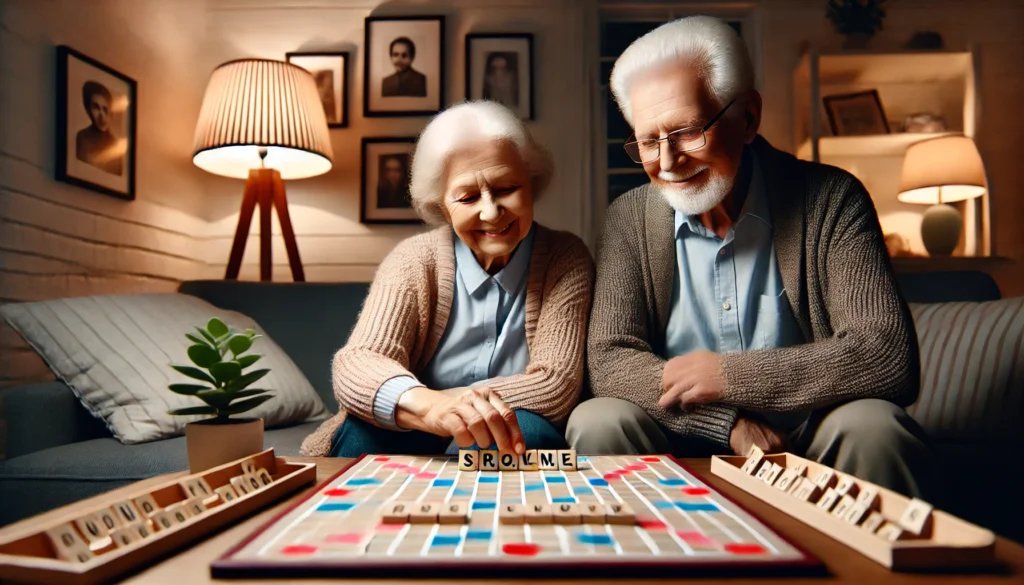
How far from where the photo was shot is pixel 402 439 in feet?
4.24

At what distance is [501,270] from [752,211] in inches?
20.2

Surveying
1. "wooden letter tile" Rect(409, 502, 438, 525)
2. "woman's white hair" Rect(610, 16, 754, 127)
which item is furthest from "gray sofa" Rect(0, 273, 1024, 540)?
"wooden letter tile" Rect(409, 502, 438, 525)

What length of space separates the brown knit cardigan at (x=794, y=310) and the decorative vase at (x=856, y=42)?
1.57 metres

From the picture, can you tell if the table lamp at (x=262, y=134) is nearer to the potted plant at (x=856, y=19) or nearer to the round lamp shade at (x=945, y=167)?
the potted plant at (x=856, y=19)

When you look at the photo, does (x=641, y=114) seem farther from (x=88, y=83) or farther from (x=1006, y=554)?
(x=88, y=83)

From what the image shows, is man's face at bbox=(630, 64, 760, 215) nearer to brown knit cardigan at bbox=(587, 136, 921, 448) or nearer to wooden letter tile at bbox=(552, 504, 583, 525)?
brown knit cardigan at bbox=(587, 136, 921, 448)

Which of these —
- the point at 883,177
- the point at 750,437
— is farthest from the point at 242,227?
the point at 883,177

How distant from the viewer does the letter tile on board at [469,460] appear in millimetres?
939

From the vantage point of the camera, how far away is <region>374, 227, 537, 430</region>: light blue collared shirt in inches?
55.2

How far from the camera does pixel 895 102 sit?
277cm

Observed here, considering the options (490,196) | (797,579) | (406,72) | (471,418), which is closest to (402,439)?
(471,418)

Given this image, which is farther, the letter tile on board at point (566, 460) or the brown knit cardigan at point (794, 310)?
the brown knit cardigan at point (794, 310)

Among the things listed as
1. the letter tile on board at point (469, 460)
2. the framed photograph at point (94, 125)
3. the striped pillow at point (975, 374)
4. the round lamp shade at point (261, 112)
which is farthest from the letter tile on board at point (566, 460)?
the framed photograph at point (94, 125)

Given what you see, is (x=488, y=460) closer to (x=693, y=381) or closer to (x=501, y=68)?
(x=693, y=381)
